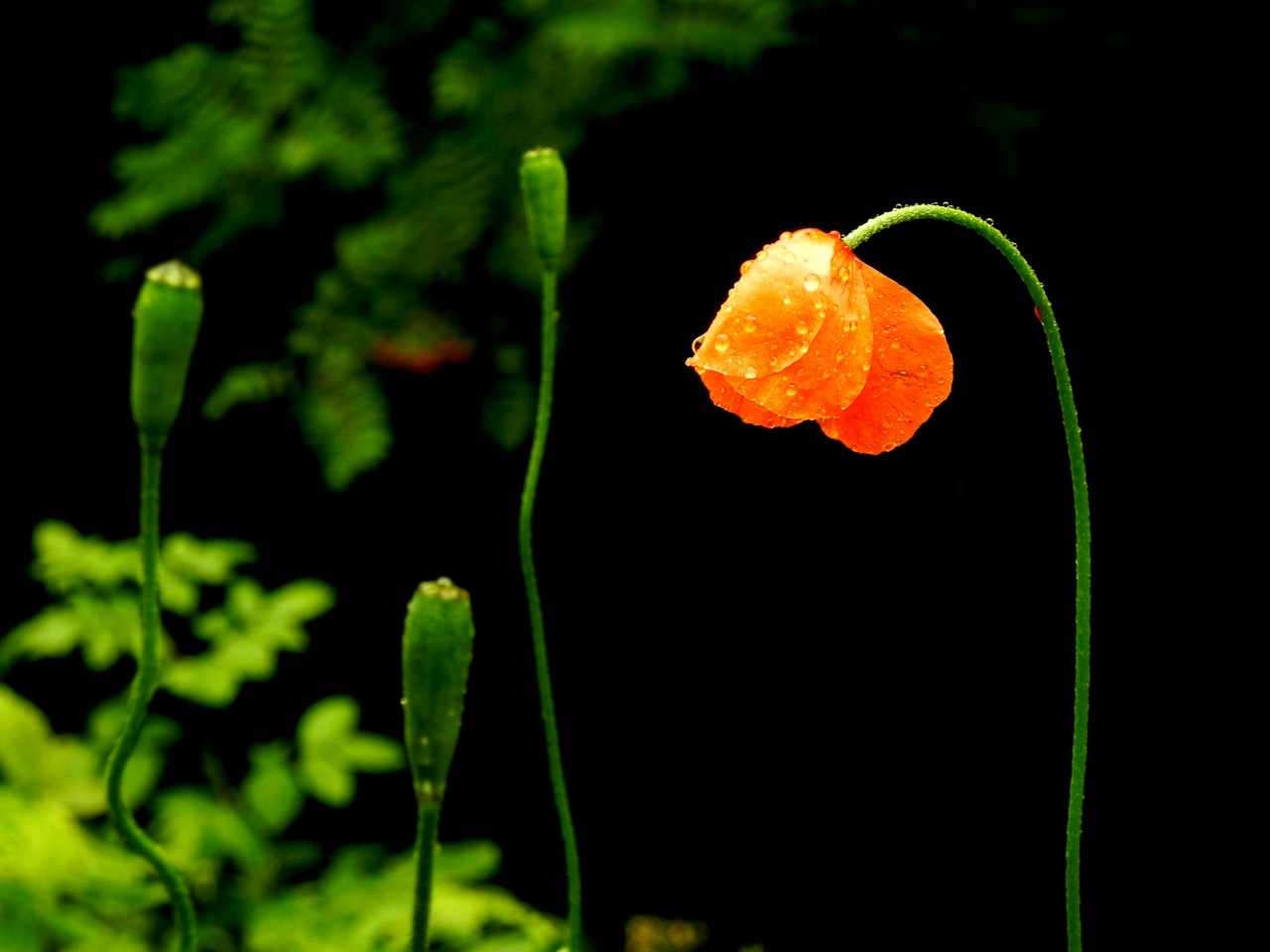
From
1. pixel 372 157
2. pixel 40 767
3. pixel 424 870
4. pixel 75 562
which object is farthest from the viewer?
pixel 372 157

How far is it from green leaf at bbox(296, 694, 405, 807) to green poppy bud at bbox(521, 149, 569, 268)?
0.82 metres

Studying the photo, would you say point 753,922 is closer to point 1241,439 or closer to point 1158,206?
point 1241,439

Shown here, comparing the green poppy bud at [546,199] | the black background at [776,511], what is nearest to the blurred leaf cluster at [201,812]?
the black background at [776,511]

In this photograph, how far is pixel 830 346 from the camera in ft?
2.39

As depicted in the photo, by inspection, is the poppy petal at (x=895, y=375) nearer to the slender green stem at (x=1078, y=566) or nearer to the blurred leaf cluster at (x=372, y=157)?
the slender green stem at (x=1078, y=566)

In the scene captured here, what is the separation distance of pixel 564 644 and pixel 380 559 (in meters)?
0.34

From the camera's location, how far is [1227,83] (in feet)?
4.75

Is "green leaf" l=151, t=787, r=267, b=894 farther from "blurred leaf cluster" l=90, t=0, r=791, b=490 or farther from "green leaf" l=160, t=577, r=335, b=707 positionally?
"blurred leaf cluster" l=90, t=0, r=791, b=490

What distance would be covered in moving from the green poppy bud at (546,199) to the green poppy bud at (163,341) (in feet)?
0.62

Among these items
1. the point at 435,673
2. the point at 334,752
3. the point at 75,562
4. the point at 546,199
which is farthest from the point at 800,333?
the point at 75,562

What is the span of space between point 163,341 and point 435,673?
0.18 meters

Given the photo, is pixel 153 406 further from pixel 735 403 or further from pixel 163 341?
pixel 735 403

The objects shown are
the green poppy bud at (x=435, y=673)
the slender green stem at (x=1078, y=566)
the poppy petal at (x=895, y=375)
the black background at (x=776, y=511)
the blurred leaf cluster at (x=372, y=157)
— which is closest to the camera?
the green poppy bud at (x=435, y=673)

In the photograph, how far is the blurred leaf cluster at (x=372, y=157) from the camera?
1654mm
